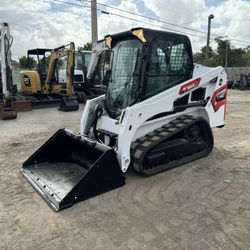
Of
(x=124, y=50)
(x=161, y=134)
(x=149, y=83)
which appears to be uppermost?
(x=124, y=50)

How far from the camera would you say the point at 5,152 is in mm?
5117

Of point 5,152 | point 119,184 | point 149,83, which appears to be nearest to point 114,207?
point 119,184

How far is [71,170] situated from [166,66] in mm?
2102

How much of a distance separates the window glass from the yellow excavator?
22.7 ft

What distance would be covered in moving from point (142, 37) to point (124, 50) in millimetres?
557

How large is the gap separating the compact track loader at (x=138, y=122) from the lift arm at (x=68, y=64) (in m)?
6.85

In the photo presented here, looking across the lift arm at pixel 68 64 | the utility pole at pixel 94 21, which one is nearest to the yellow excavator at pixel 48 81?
the lift arm at pixel 68 64

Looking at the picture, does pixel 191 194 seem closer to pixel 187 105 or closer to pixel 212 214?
pixel 212 214

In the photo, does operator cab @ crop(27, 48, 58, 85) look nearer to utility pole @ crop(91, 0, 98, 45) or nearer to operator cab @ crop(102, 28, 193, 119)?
utility pole @ crop(91, 0, 98, 45)

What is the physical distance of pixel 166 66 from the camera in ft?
13.6

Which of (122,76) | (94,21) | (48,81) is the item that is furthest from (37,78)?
(122,76)

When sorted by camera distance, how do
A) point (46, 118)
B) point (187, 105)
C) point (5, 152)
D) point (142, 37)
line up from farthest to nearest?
point (46, 118) → point (5, 152) → point (187, 105) → point (142, 37)

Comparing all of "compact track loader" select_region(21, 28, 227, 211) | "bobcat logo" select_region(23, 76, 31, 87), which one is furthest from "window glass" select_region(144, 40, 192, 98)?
"bobcat logo" select_region(23, 76, 31, 87)

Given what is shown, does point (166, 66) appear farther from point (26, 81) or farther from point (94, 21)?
point (94, 21)
